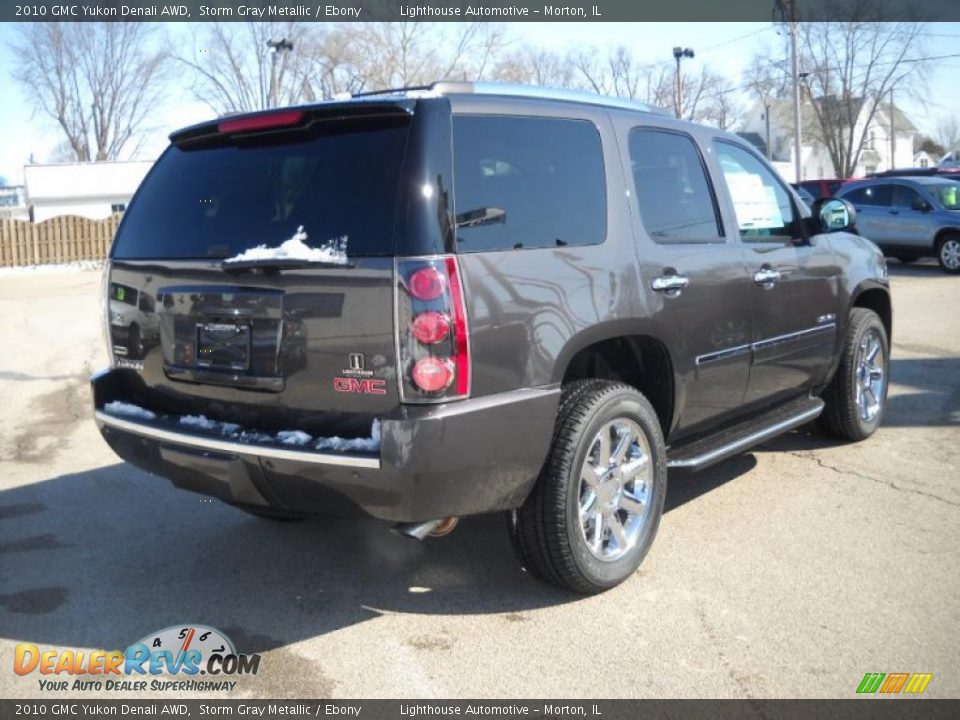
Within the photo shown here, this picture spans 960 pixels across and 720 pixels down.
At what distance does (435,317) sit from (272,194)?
3.08ft

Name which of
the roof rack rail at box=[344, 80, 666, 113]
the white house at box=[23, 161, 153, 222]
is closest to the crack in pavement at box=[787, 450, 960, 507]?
the roof rack rail at box=[344, 80, 666, 113]

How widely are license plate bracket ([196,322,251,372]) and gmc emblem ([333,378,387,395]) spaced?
432 mm

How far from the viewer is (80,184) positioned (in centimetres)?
4841

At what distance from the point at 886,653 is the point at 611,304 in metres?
1.63

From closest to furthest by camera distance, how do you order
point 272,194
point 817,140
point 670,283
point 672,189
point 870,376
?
point 272,194
point 670,283
point 672,189
point 870,376
point 817,140

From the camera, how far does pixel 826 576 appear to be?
153 inches

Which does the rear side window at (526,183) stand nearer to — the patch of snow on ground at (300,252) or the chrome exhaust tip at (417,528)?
the patch of snow on ground at (300,252)

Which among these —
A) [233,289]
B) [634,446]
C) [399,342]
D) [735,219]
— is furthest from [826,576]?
[233,289]

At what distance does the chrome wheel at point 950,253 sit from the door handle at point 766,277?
13.3m

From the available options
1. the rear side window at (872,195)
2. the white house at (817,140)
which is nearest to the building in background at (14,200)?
the white house at (817,140)

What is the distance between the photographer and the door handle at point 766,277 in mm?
4688

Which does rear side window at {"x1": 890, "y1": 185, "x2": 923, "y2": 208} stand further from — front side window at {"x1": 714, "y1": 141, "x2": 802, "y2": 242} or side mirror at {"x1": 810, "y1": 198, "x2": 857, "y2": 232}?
front side window at {"x1": 714, "y1": 141, "x2": 802, "y2": 242}

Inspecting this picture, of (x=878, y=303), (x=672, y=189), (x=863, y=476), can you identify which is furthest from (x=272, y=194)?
(x=878, y=303)

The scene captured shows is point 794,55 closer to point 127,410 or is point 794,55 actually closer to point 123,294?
point 123,294
